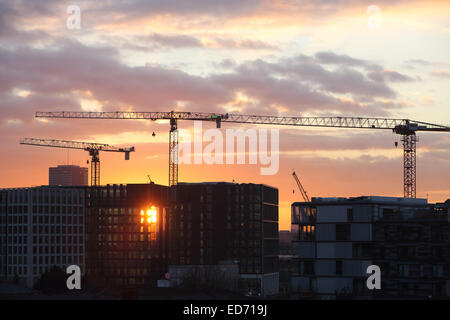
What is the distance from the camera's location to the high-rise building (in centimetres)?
18575

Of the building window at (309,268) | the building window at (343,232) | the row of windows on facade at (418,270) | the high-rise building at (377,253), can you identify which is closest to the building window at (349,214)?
the high-rise building at (377,253)

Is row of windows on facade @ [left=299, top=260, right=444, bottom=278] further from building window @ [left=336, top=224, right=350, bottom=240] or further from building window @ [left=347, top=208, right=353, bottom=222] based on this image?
building window @ [left=347, top=208, right=353, bottom=222]

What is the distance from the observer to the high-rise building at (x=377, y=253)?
185750mm

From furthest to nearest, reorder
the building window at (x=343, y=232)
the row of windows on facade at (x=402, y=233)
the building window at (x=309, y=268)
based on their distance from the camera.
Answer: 1. the building window at (x=309, y=268)
2. the building window at (x=343, y=232)
3. the row of windows on facade at (x=402, y=233)

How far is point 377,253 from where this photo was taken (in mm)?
192875

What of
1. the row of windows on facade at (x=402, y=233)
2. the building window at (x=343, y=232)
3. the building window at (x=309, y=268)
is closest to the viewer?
the row of windows on facade at (x=402, y=233)

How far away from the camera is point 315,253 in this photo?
199500mm

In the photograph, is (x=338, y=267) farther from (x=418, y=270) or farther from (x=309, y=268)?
(x=418, y=270)

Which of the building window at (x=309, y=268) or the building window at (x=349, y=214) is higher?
the building window at (x=349, y=214)

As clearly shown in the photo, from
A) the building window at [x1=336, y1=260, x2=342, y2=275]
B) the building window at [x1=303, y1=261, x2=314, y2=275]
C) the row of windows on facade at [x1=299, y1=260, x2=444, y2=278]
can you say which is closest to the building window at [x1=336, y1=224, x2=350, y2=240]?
the building window at [x1=336, y1=260, x2=342, y2=275]

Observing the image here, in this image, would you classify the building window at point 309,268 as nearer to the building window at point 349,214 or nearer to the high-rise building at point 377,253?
the high-rise building at point 377,253
